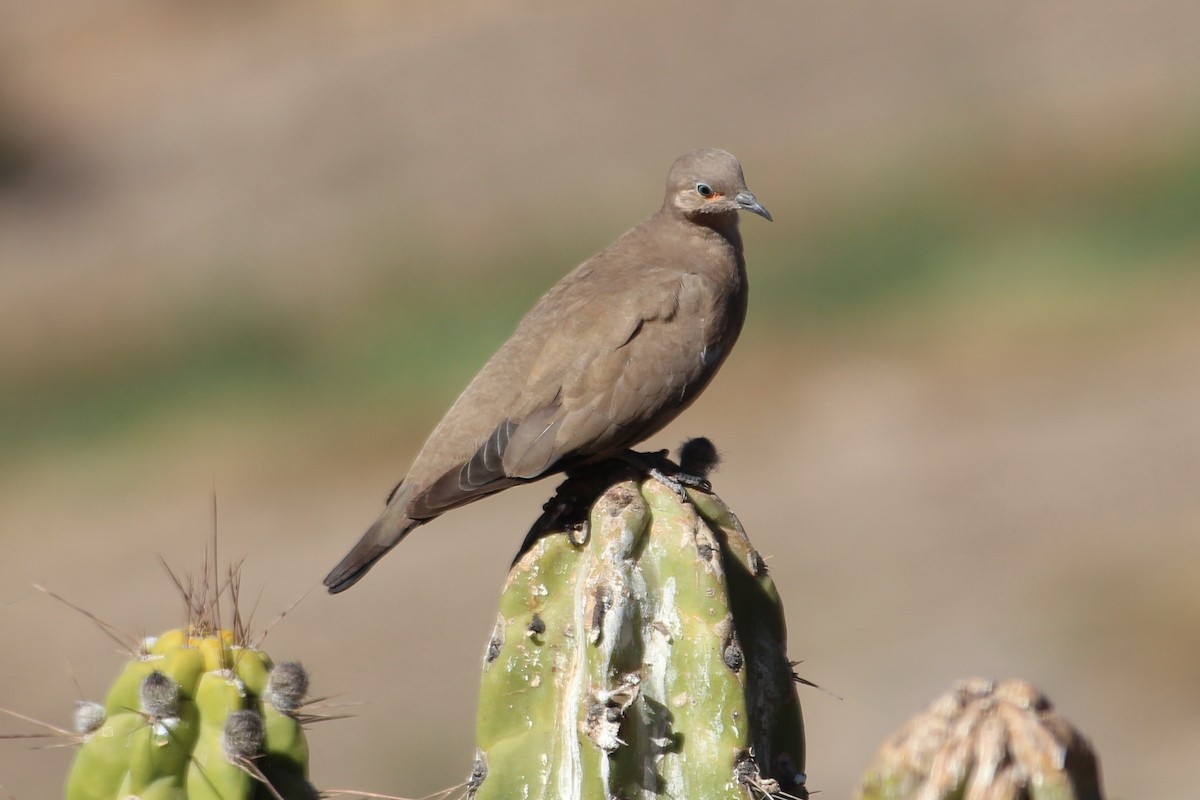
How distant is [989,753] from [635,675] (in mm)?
870

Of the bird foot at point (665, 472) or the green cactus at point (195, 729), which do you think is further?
the bird foot at point (665, 472)

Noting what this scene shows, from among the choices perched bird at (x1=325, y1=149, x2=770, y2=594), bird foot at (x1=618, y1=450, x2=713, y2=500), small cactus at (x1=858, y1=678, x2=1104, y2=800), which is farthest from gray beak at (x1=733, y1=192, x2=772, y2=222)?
small cactus at (x1=858, y1=678, x2=1104, y2=800)

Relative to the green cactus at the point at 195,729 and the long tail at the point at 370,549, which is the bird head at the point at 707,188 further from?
the green cactus at the point at 195,729

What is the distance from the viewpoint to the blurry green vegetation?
23453 millimetres

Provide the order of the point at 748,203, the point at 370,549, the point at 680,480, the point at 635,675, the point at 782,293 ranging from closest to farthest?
the point at 635,675, the point at 680,480, the point at 370,549, the point at 748,203, the point at 782,293

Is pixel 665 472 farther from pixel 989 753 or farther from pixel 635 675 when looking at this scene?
pixel 989 753

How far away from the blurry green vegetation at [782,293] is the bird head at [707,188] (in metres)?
16.1

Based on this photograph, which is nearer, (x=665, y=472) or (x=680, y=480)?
(x=680, y=480)

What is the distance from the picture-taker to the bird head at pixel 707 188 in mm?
6387

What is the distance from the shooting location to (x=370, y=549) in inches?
212

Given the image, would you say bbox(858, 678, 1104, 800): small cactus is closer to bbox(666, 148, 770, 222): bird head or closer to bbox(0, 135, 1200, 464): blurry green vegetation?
bbox(666, 148, 770, 222): bird head

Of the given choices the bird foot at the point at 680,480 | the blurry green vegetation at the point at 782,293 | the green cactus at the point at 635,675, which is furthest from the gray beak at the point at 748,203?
the blurry green vegetation at the point at 782,293

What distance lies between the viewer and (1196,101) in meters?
26.5

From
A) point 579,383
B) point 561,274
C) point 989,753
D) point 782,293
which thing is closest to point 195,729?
point 579,383
